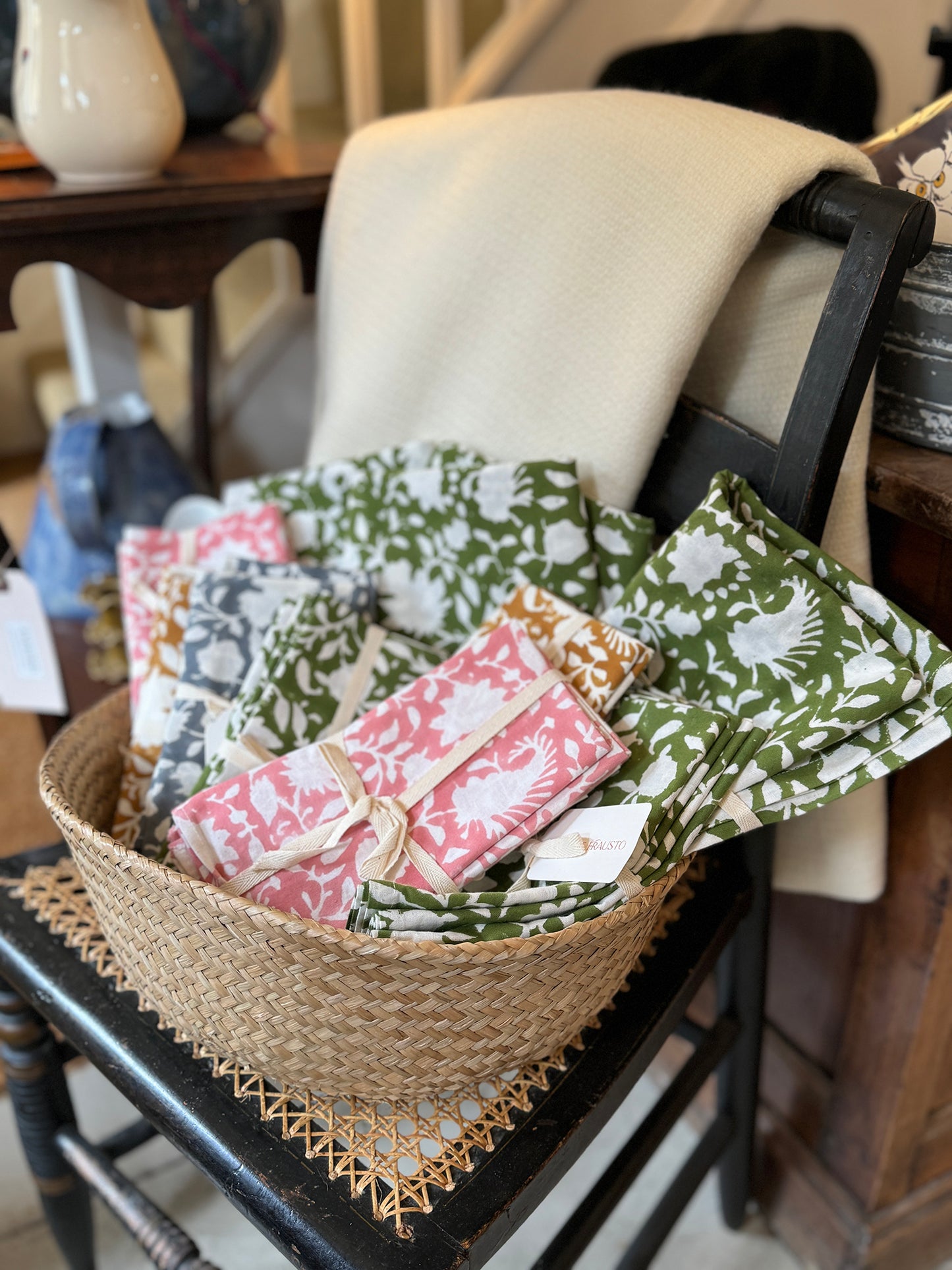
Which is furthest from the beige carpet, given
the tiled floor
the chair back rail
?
the chair back rail

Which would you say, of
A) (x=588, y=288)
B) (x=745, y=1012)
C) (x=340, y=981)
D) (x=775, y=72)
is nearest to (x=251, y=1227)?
(x=745, y=1012)

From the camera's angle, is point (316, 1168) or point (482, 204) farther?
point (482, 204)

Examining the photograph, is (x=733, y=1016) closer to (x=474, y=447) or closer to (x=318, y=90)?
(x=474, y=447)

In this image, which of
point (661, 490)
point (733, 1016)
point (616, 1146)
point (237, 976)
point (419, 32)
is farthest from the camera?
point (419, 32)

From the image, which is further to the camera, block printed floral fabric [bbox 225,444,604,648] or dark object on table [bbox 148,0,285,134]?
dark object on table [bbox 148,0,285,134]

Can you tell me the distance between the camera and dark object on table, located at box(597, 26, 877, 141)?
156 centimetres

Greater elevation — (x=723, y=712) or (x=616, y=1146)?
(x=723, y=712)

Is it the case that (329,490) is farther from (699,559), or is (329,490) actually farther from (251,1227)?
(251,1227)

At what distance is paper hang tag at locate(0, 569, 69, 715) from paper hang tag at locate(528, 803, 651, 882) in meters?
0.57

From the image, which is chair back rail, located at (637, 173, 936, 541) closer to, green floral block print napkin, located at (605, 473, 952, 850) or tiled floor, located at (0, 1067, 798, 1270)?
green floral block print napkin, located at (605, 473, 952, 850)

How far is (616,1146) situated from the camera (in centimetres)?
103

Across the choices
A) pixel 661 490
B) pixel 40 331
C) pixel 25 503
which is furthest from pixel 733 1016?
pixel 40 331

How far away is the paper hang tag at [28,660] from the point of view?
896 millimetres

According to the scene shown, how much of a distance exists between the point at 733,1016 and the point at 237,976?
1.52 feet
